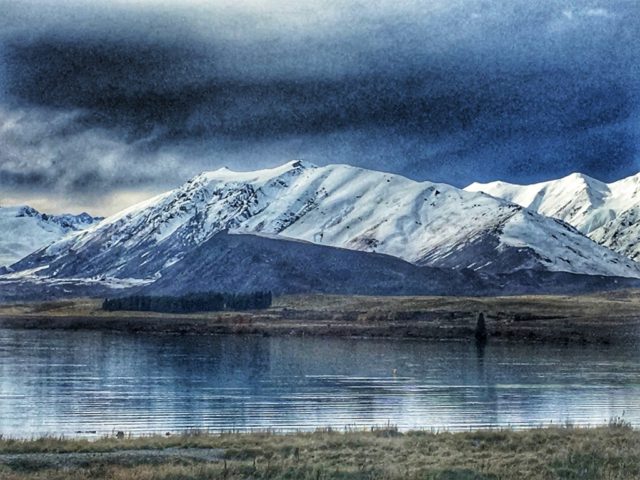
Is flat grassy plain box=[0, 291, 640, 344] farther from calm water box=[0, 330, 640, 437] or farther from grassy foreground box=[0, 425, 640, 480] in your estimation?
grassy foreground box=[0, 425, 640, 480]

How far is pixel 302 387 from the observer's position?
6450 centimetres

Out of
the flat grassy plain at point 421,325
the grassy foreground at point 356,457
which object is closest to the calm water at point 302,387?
the grassy foreground at point 356,457

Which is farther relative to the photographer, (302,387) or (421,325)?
(421,325)

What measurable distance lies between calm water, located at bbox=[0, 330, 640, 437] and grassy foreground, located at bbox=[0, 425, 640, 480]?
835cm

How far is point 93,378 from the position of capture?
7075 cm

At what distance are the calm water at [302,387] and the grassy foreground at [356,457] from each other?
835 cm

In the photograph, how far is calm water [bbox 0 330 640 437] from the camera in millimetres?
46281

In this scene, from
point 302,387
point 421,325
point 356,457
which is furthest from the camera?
point 421,325

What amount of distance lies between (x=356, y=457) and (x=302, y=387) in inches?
1386

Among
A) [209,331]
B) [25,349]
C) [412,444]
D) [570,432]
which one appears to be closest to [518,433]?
[570,432]

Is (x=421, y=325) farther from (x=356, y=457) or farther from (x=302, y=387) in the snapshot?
(x=356, y=457)

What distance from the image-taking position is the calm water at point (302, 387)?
46.3 metres

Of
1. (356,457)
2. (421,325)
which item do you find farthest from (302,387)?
(421,325)

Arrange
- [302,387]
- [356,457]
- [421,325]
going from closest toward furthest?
[356,457] → [302,387] → [421,325]
